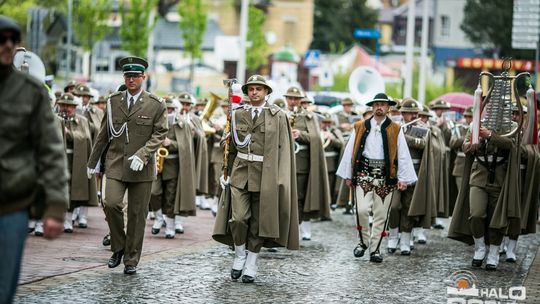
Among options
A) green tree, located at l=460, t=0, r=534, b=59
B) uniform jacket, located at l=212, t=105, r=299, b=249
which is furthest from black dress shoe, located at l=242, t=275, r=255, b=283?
green tree, located at l=460, t=0, r=534, b=59

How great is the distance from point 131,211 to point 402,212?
218 inches

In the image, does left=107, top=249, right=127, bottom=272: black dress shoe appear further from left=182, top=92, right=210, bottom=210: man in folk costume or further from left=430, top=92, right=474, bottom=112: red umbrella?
left=430, top=92, right=474, bottom=112: red umbrella

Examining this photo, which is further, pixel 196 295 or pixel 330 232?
pixel 330 232

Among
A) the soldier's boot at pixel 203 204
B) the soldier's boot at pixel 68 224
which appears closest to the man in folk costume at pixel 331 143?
the soldier's boot at pixel 203 204

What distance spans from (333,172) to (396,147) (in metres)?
7.94

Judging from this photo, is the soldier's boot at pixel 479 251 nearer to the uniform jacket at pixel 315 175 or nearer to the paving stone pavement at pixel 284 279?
the paving stone pavement at pixel 284 279

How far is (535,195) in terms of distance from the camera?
15.5 metres

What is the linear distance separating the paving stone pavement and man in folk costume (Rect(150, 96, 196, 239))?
3.00 feet

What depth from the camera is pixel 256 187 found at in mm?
12344

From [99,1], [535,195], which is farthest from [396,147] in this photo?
[99,1]

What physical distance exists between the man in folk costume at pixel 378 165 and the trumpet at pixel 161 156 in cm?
309

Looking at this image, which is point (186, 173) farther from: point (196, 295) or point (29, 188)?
point (29, 188)

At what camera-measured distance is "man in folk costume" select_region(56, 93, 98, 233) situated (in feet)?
55.4

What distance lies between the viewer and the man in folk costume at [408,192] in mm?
16516
